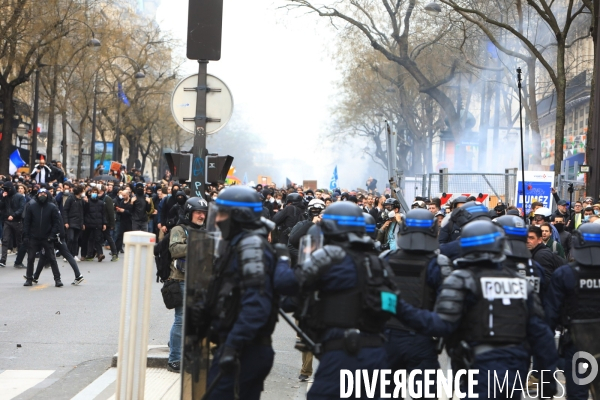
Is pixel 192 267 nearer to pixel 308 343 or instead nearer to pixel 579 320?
pixel 308 343

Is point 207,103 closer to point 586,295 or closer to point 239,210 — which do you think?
point 586,295

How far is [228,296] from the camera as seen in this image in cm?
507

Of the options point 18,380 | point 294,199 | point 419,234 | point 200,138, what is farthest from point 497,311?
point 294,199

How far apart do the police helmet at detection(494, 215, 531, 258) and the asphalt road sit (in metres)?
2.34

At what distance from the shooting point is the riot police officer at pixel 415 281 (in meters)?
6.12

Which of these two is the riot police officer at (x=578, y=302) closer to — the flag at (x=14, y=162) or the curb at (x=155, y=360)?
the curb at (x=155, y=360)

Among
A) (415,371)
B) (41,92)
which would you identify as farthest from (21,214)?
(41,92)

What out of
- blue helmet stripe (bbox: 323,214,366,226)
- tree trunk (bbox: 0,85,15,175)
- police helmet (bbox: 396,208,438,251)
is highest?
tree trunk (bbox: 0,85,15,175)

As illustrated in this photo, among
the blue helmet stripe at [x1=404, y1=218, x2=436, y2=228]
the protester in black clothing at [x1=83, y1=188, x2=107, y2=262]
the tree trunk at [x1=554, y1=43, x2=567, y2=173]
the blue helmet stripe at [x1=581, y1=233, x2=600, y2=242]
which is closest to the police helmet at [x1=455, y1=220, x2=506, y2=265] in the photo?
the blue helmet stripe at [x1=404, y1=218, x2=436, y2=228]

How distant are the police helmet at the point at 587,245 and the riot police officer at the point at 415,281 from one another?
98 centimetres

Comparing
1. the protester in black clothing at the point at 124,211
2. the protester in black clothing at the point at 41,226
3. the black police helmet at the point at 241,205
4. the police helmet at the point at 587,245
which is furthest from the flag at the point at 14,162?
the black police helmet at the point at 241,205

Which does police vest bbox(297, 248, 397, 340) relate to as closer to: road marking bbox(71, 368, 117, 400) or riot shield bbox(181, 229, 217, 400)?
riot shield bbox(181, 229, 217, 400)

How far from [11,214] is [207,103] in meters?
11.0

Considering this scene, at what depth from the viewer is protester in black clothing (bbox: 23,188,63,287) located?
50.0 ft
